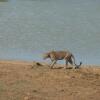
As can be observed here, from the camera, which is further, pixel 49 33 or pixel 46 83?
pixel 49 33

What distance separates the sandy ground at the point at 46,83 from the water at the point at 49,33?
429 centimetres

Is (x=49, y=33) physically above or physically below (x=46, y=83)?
above

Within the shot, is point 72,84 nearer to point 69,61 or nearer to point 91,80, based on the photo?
point 91,80

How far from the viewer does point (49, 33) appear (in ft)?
79.9

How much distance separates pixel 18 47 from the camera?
20.8 metres

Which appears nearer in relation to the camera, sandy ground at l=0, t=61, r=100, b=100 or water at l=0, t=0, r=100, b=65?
sandy ground at l=0, t=61, r=100, b=100

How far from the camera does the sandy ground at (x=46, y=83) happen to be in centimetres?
1070

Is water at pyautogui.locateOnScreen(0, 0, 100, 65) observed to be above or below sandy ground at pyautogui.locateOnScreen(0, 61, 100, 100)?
above

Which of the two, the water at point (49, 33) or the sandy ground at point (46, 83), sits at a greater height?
the water at point (49, 33)

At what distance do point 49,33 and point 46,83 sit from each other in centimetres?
1237

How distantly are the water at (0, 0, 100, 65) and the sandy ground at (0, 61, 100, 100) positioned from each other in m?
4.29

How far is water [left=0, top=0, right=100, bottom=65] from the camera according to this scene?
64.2ft

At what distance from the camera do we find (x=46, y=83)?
475 inches

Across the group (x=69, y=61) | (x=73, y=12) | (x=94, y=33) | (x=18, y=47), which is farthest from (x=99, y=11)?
(x=69, y=61)
